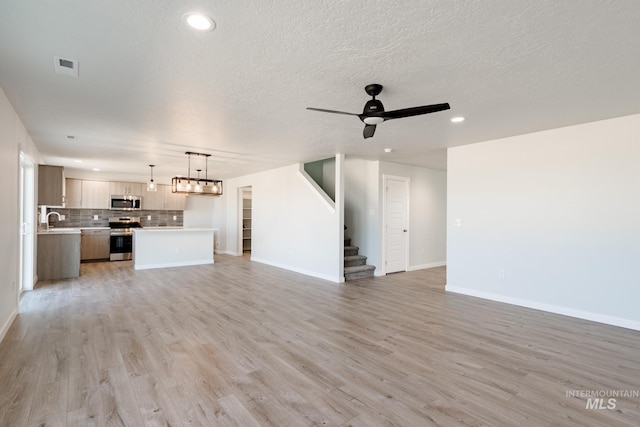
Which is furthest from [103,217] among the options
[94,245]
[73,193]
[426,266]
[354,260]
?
[426,266]

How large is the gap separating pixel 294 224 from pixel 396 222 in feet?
7.58

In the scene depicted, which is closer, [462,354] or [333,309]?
[462,354]

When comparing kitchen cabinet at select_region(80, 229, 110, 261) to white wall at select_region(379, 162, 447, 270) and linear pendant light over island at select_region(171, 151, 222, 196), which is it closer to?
linear pendant light over island at select_region(171, 151, 222, 196)

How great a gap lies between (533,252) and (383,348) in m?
2.84

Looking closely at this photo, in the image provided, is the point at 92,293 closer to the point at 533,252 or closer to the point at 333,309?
the point at 333,309

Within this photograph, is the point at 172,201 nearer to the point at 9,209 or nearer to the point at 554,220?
the point at 9,209

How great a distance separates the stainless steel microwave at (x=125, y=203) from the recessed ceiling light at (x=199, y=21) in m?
8.77

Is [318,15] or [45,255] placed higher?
[318,15]

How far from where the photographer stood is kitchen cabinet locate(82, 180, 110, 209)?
8.78m

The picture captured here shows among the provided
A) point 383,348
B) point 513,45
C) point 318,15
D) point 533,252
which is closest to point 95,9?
point 318,15

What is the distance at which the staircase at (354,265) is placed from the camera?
633 centimetres

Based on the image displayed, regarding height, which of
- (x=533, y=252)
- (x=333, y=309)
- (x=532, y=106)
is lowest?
(x=333, y=309)

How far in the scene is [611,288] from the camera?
12.4 feet

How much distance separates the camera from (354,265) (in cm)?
672
